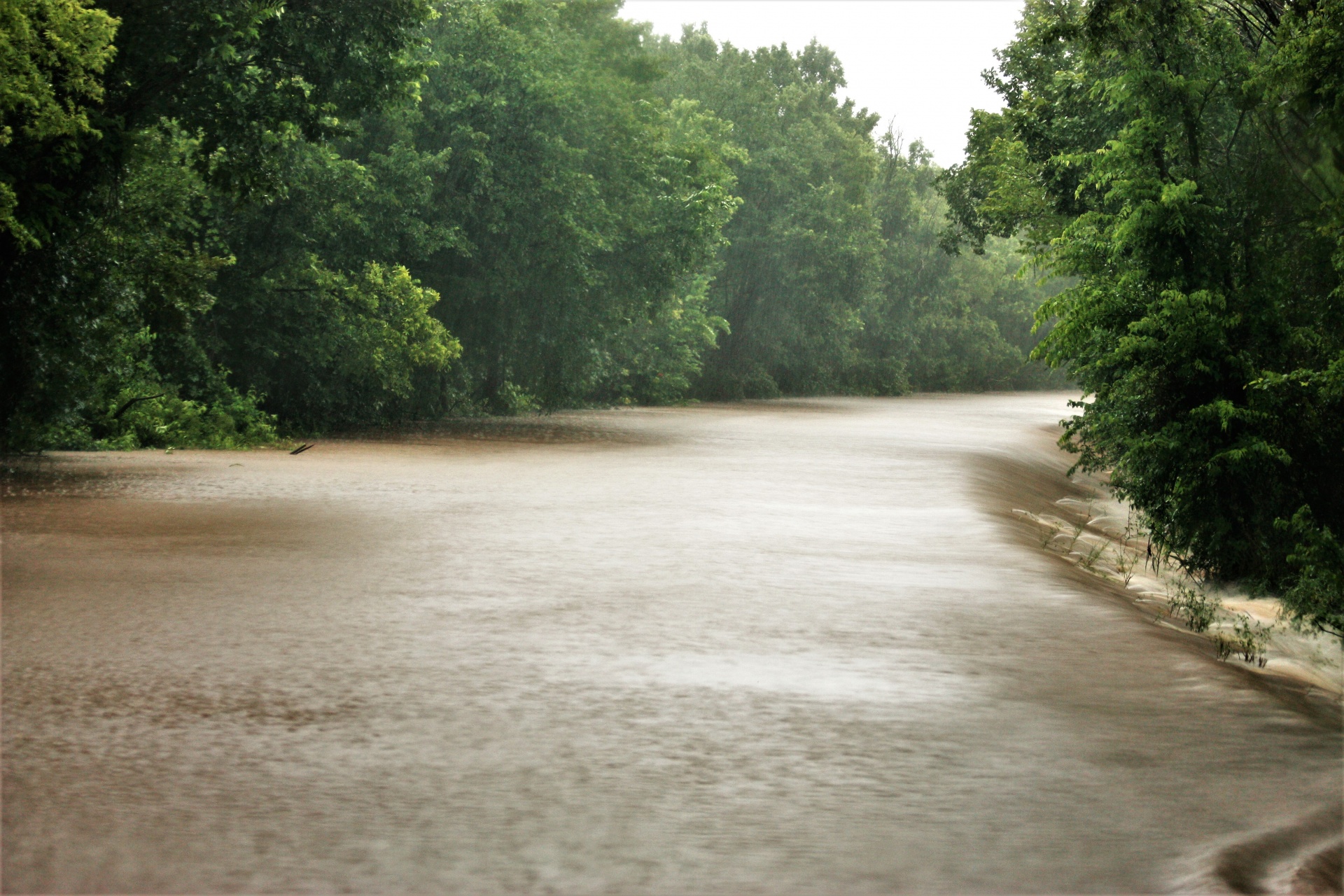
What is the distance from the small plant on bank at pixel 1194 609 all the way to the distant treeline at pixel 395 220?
6.04m

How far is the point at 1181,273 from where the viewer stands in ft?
51.0

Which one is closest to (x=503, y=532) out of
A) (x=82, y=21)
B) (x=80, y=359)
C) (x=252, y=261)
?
(x=82, y=21)

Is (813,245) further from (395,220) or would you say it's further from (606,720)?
(606,720)

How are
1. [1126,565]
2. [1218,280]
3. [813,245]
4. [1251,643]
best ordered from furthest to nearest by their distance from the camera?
1. [813,245]
2. [1126,565]
3. [1218,280]
4. [1251,643]

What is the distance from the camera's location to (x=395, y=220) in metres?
32.2

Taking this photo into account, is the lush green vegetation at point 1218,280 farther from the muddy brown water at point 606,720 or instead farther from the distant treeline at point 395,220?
the distant treeline at point 395,220

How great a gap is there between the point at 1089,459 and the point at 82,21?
48.7 feet

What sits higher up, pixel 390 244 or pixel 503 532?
pixel 390 244

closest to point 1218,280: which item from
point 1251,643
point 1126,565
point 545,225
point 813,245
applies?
point 1126,565

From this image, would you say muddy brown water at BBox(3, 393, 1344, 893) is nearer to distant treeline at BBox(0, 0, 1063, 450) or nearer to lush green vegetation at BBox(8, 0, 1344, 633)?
lush green vegetation at BBox(8, 0, 1344, 633)

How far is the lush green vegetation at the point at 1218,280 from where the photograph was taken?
14.3 m

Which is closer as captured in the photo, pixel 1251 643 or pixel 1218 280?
pixel 1251 643

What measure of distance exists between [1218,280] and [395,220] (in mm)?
20591

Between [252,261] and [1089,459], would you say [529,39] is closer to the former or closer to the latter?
[252,261]
